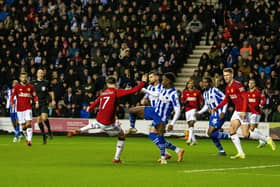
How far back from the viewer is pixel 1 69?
121ft

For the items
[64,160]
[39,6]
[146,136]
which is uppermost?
[39,6]

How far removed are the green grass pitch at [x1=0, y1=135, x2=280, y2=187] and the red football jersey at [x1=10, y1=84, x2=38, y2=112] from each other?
71.6 inches

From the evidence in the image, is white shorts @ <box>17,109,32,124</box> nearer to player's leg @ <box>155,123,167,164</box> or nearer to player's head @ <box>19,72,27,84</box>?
player's head @ <box>19,72,27,84</box>

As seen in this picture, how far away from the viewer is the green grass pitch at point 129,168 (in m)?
13.8

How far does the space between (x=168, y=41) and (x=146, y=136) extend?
15.4 ft

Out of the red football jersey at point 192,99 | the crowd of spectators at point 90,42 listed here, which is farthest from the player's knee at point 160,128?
the crowd of spectators at point 90,42

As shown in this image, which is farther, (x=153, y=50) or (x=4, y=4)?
(x=4, y=4)

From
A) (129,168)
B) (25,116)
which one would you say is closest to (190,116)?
(25,116)

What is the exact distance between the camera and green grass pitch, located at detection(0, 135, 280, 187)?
544 inches

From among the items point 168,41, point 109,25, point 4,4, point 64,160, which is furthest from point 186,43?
point 64,160

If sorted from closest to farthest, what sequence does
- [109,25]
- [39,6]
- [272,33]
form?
[272,33]
[109,25]
[39,6]

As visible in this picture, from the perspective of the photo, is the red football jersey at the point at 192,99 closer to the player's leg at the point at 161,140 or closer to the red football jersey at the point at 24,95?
the red football jersey at the point at 24,95

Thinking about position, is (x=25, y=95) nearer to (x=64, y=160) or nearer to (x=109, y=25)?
(x=64, y=160)

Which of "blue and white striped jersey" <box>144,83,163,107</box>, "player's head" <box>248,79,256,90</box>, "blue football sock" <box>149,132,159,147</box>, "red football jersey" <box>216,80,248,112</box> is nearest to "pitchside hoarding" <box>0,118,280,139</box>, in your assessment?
"player's head" <box>248,79,256,90</box>
